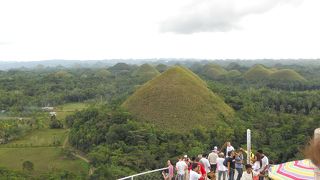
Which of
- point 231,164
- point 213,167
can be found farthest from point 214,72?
point 231,164

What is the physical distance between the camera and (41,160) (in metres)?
37.3

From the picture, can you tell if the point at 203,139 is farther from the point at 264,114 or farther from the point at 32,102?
the point at 32,102

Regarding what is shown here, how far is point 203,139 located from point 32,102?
45.6 m

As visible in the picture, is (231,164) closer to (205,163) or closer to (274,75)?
(205,163)

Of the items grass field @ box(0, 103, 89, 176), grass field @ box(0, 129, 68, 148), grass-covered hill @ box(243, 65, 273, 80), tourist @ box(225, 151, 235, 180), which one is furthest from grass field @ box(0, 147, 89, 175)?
grass-covered hill @ box(243, 65, 273, 80)

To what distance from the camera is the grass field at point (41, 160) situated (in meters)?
33.4

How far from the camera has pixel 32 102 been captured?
6869cm

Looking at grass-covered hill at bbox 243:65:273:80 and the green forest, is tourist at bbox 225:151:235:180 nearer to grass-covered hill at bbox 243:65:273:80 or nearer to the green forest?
the green forest

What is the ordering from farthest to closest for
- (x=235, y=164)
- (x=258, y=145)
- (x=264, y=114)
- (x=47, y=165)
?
(x=264, y=114) < (x=47, y=165) < (x=258, y=145) < (x=235, y=164)

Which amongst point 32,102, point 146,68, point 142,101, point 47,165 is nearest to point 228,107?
point 142,101

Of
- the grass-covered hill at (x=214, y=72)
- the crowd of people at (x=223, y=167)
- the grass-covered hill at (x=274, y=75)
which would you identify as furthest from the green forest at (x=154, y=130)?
the grass-covered hill at (x=214, y=72)

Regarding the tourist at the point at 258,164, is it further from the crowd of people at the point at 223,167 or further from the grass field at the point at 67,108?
the grass field at the point at 67,108

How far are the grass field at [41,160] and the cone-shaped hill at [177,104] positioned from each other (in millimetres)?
8066

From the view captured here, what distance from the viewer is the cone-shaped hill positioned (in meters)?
37.0
